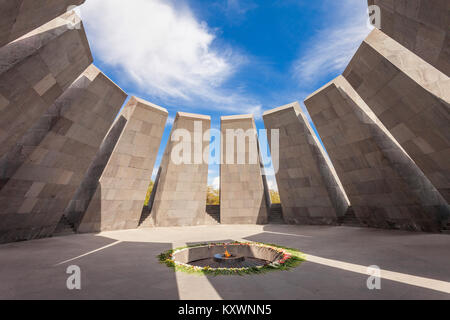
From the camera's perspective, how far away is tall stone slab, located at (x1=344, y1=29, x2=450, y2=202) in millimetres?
8461

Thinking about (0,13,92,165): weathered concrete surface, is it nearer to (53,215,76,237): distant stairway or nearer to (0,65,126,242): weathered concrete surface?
(0,65,126,242): weathered concrete surface

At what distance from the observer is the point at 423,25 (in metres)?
5.56

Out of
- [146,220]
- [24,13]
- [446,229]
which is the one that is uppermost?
[24,13]

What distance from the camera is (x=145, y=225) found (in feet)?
57.6

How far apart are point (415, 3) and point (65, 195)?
53.4ft

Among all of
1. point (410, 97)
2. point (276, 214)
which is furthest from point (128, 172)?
point (410, 97)

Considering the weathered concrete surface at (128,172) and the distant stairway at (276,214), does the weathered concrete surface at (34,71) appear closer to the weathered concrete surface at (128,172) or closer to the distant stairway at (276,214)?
the weathered concrete surface at (128,172)

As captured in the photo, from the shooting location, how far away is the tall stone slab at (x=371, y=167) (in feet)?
38.9

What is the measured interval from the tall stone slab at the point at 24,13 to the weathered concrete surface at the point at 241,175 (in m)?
15.1

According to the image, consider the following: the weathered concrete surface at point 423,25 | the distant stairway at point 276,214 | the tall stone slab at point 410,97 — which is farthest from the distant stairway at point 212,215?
the weathered concrete surface at point 423,25

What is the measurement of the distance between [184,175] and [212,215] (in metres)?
5.09

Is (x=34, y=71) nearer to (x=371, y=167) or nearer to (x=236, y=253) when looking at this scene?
(x=236, y=253)

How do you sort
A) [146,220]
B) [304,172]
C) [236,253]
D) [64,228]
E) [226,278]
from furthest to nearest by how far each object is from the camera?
[146,220] < [304,172] < [64,228] < [236,253] < [226,278]

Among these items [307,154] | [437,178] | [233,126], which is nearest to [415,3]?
[437,178]
